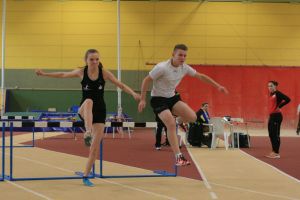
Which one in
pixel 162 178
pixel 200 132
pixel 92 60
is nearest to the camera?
pixel 92 60

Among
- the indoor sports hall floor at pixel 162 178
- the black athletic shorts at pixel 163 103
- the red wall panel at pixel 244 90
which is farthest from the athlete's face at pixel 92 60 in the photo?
the red wall panel at pixel 244 90

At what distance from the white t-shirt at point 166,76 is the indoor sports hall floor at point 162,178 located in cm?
135

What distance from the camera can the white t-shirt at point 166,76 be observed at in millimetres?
7809

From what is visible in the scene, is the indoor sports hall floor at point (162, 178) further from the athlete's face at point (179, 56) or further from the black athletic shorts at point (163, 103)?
the athlete's face at point (179, 56)

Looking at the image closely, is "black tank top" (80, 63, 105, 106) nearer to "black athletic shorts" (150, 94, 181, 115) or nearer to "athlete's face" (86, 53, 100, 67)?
"athlete's face" (86, 53, 100, 67)

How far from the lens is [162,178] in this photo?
27.7 feet

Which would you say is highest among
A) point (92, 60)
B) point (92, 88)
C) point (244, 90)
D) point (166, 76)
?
point (244, 90)

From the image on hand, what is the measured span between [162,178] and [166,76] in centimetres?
169

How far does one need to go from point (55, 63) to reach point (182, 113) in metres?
21.0

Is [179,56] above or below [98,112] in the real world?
above

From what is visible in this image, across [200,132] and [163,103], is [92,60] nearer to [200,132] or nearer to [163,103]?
[163,103]

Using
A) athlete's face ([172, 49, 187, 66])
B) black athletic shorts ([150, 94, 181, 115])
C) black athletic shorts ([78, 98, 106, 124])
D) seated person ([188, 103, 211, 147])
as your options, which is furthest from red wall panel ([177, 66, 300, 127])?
black athletic shorts ([78, 98, 106, 124])

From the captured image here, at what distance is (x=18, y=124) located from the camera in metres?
8.03

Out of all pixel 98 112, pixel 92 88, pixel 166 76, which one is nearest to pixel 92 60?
pixel 92 88
